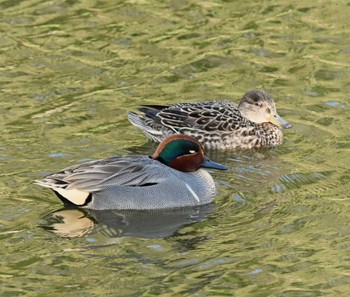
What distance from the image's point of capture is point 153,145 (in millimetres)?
12875

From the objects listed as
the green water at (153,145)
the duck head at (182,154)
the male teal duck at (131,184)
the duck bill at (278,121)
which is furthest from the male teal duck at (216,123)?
the male teal duck at (131,184)

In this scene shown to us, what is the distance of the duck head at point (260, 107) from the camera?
1306 cm

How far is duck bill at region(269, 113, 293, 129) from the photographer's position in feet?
42.3

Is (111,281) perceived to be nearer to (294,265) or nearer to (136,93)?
(294,265)

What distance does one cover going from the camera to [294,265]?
9438mm

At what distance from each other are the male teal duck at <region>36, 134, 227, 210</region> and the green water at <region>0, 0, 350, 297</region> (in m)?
0.16

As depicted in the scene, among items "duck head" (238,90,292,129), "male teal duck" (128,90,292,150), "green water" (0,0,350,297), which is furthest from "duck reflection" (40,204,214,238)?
"duck head" (238,90,292,129)

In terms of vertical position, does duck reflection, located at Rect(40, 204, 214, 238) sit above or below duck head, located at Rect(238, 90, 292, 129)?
below

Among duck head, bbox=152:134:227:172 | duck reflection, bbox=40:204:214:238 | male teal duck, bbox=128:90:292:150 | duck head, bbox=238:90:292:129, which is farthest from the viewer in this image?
duck head, bbox=238:90:292:129

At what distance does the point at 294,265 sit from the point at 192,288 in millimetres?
920

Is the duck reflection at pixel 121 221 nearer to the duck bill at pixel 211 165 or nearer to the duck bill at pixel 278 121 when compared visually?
the duck bill at pixel 211 165

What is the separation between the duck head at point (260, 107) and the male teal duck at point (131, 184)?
78.4 inches

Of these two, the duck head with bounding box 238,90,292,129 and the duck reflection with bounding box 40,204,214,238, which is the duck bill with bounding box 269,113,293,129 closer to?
the duck head with bounding box 238,90,292,129

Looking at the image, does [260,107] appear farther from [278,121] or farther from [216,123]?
[216,123]
